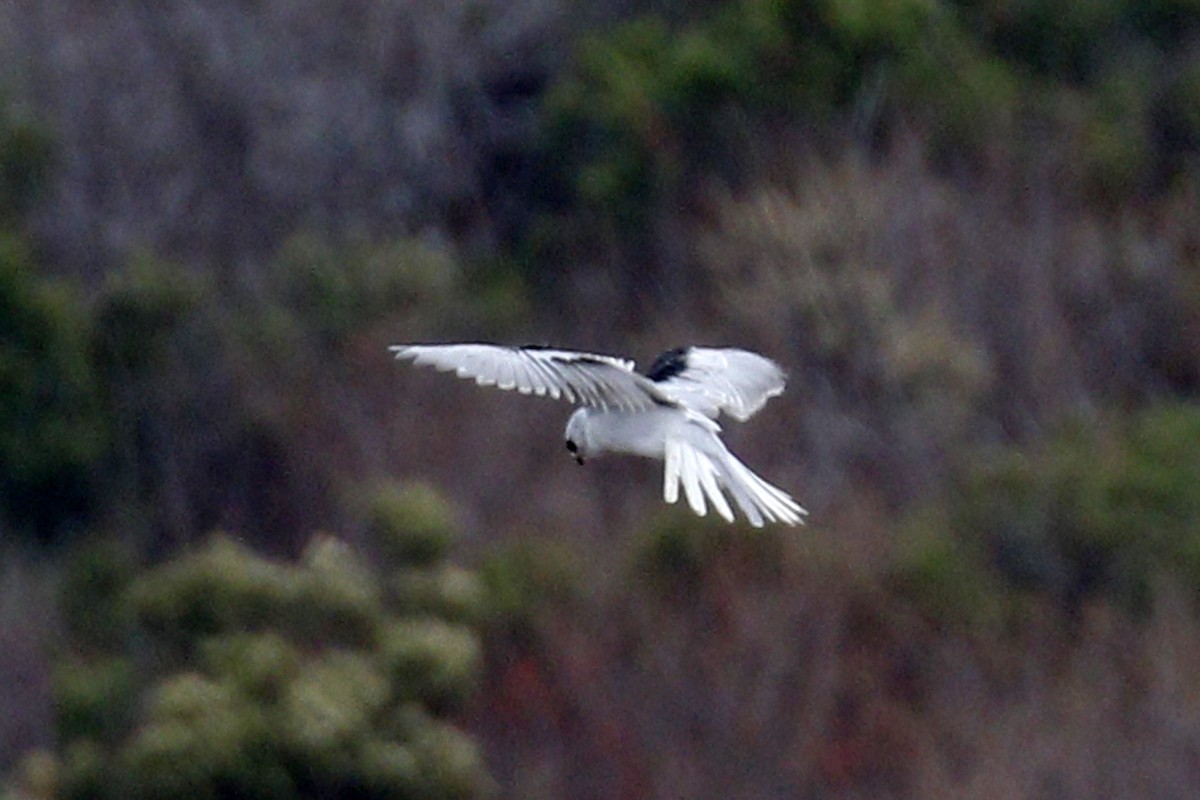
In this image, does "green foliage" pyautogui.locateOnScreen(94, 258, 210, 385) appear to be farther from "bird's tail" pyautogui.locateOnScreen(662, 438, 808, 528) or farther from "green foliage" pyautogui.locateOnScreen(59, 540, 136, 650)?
"bird's tail" pyautogui.locateOnScreen(662, 438, 808, 528)

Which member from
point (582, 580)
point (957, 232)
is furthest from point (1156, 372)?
point (582, 580)

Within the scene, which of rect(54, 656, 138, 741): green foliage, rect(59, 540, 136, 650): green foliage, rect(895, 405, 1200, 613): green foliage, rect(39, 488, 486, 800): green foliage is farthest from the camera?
rect(59, 540, 136, 650): green foliage

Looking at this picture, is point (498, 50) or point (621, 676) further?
point (498, 50)

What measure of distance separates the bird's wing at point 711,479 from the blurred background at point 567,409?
3688 mm

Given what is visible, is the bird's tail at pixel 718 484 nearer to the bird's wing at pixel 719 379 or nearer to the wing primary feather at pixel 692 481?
the wing primary feather at pixel 692 481

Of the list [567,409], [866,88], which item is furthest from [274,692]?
[866,88]

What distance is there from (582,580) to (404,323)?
3930mm

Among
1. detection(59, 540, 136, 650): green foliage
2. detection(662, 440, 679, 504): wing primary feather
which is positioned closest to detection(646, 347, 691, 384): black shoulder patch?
detection(662, 440, 679, 504): wing primary feather

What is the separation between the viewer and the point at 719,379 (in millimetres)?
10242

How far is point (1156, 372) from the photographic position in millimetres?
19672

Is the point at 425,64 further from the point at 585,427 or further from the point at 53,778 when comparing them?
the point at 585,427

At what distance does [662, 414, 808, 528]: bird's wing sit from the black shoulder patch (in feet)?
1.69

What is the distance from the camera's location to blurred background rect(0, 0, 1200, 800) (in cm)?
1397

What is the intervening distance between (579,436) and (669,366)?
2.42 ft
